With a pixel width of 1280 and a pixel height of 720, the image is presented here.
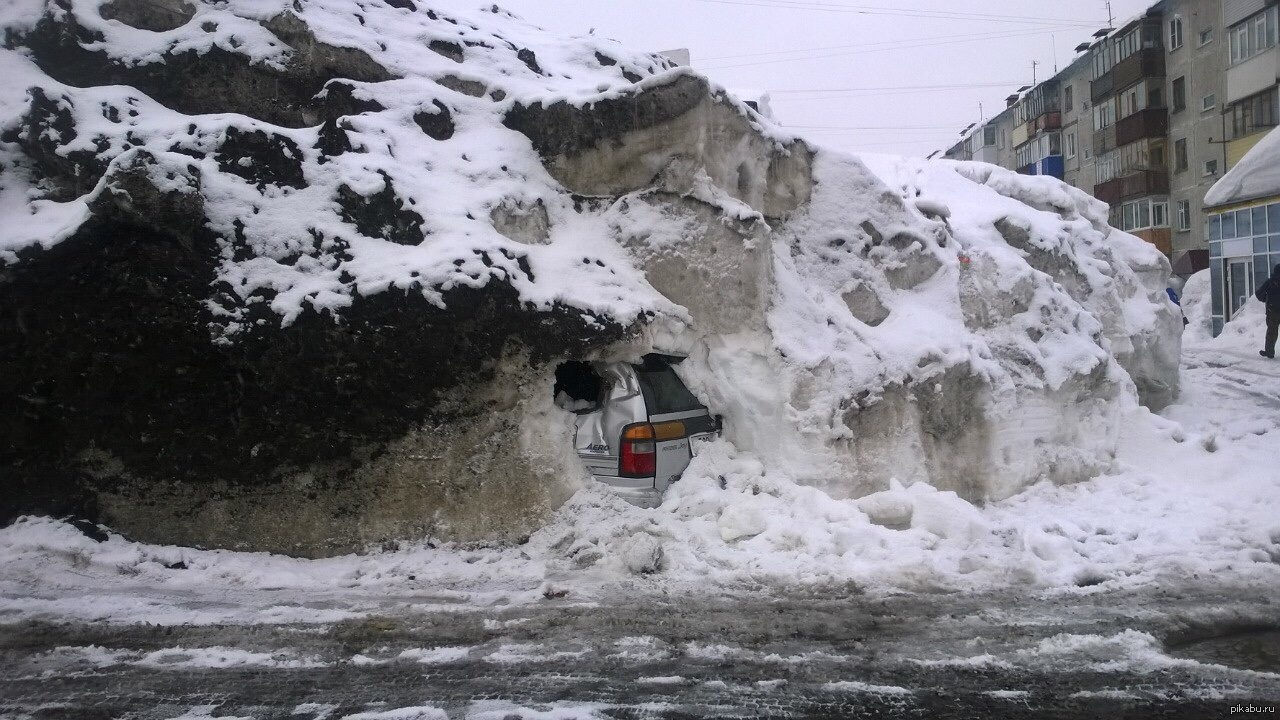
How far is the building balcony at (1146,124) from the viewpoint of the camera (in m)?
35.4

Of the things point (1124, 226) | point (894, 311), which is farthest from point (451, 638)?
point (1124, 226)

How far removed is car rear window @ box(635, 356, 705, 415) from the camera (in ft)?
21.6

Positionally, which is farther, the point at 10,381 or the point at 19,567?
the point at 10,381

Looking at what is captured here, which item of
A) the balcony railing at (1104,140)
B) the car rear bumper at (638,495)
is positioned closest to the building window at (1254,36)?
the balcony railing at (1104,140)

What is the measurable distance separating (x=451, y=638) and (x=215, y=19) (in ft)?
21.1

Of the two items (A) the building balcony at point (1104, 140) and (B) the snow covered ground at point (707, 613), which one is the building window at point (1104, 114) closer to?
(A) the building balcony at point (1104, 140)

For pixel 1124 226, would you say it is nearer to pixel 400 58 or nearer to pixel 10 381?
pixel 400 58

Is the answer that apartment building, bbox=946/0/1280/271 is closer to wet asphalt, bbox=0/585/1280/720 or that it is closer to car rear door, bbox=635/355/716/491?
car rear door, bbox=635/355/716/491

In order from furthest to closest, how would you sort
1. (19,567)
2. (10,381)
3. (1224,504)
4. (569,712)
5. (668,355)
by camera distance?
(668,355) < (1224,504) < (10,381) < (19,567) < (569,712)

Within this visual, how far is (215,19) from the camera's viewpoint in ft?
26.2

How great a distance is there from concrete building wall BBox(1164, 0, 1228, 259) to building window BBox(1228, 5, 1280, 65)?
1.71 metres

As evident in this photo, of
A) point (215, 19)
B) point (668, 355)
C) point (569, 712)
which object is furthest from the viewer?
point (215, 19)

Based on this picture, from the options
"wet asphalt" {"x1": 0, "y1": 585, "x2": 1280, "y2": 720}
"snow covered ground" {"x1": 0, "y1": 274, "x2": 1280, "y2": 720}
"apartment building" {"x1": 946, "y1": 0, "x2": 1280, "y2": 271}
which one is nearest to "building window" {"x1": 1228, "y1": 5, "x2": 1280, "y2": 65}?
"apartment building" {"x1": 946, "y1": 0, "x2": 1280, "y2": 271}

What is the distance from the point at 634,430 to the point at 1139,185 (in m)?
37.3
